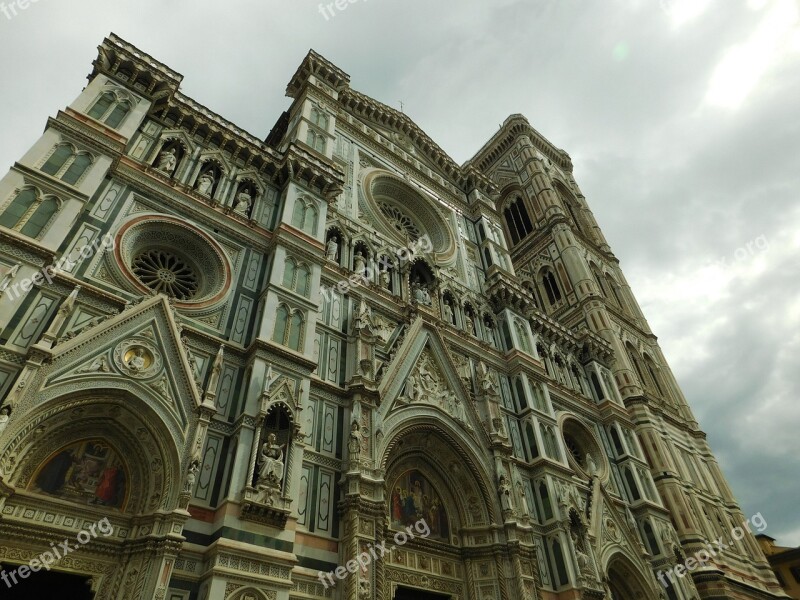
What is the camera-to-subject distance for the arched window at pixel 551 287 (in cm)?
3328

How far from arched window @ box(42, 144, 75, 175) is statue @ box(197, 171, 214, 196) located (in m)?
3.05

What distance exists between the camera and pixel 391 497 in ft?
43.2

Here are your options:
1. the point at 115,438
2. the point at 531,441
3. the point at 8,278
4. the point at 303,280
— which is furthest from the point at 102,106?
the point at 531,441

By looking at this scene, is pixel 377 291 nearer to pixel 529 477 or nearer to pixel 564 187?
pixel 529 477

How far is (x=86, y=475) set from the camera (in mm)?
8859

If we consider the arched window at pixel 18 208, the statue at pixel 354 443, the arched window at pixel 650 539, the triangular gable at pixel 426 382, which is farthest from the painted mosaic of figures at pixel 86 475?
the arched window at pixel 650 539

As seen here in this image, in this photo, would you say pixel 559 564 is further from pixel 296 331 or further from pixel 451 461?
pixel 296 331

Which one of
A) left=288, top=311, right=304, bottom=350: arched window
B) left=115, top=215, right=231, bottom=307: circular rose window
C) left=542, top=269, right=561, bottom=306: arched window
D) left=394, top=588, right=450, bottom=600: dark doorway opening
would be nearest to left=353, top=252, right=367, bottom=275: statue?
left=288, top=311, right=304, bottom=350: arched window

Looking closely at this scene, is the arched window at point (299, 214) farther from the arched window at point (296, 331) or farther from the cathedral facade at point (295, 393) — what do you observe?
the arched window at point (296, 331)

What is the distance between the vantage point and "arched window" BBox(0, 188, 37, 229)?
9680mm

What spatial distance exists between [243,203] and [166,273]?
324 centimetres

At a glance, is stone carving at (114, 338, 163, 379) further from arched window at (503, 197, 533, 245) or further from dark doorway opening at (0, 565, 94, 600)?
arched window at (503, 197, 533, 245)

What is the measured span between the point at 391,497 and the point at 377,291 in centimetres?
618

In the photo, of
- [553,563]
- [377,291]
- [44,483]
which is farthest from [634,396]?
[44,483]
